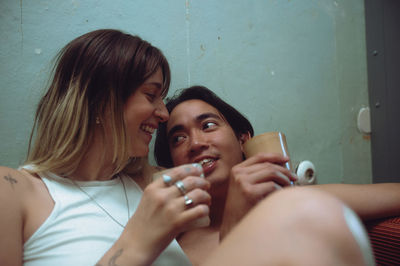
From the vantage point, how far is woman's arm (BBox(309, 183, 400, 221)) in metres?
0.84

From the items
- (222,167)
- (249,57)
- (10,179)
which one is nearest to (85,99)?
(10,179)

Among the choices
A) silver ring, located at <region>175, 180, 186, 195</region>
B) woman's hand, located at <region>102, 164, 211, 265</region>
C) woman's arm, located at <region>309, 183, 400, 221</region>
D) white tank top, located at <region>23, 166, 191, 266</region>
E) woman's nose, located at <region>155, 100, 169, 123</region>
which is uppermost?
woman's nose, located at <region>155, 100, 169, 123</region>

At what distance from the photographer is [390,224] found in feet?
2.64

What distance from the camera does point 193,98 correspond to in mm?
1180

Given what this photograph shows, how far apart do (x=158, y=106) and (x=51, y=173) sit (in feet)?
1.23

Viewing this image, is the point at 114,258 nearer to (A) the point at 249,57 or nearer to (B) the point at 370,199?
(B) the point at 370,199

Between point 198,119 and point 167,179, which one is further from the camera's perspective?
point 198,119

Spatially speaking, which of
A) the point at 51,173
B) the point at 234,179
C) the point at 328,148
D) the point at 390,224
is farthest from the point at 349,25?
the point at 51,173

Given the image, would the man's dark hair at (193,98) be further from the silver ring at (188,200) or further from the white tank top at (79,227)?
the silver ring at (188,200)

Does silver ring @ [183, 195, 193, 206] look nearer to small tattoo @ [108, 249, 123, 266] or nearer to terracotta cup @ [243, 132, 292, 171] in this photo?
small tattoo @ [108, 249, 123, 266]

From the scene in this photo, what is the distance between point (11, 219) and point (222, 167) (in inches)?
25.0

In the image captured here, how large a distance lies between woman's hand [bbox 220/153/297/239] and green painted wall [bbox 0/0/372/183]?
62 cm

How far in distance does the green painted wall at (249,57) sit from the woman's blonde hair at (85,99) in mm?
213

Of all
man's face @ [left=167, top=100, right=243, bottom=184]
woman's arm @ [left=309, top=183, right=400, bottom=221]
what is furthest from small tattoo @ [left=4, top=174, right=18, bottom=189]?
woman's arm @ [left=309, top=183, right=400, bottom=221]
